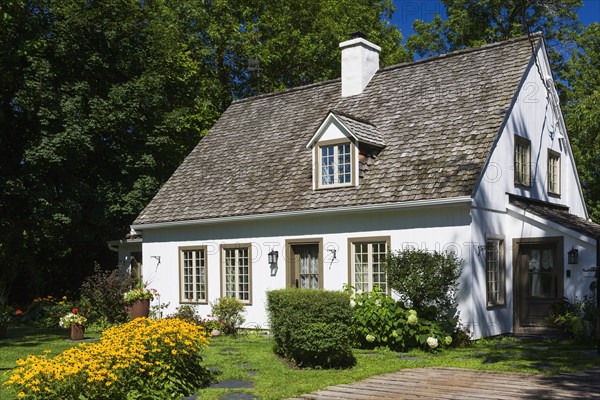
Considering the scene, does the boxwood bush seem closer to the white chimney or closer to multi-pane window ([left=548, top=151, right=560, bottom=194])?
multi-pane window ([left=548, top=151, right=560, bottom=194])

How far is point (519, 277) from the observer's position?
16.4 metres

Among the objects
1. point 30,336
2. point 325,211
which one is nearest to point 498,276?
point 325,211

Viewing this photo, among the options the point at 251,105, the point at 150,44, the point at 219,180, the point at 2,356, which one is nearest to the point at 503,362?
the point at 2,356

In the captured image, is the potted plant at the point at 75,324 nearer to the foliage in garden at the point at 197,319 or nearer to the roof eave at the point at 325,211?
the foliage in garden at the point at 197,319

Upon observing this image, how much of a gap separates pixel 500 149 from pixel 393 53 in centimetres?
2087

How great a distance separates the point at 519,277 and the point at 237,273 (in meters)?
7.43

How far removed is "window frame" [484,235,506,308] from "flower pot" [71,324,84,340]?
9.70m

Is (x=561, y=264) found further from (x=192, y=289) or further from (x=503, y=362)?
(x=192, y=289)

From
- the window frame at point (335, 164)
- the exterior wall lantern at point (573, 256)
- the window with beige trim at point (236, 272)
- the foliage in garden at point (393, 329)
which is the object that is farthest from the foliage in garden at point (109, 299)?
the exterior wall lantern at point (573, 256)

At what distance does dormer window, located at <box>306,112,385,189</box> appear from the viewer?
1681cm

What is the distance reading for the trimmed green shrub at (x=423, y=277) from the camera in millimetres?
13703

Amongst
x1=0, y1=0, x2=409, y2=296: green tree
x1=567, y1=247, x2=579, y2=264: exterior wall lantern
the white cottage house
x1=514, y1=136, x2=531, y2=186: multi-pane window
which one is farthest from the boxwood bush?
x1=0, y1=0, x2=409, y2=296: green tree

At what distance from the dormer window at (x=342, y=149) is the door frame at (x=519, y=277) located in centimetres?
411

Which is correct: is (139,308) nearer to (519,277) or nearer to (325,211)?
(325,211)
